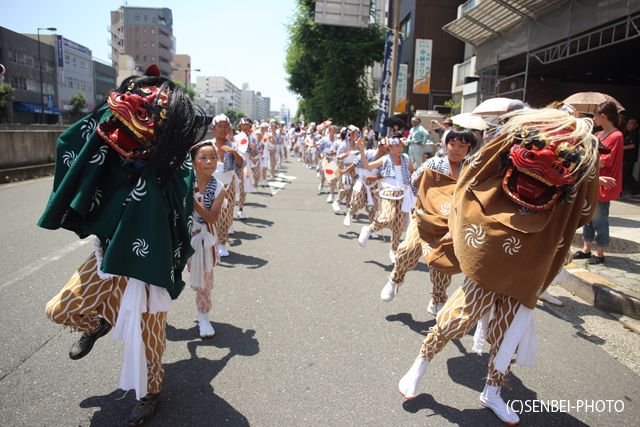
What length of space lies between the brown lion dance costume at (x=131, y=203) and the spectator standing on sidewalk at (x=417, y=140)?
10747 millimetres

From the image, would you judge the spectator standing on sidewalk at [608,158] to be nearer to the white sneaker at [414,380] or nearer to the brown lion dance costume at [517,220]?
the brown lion dance costume at [517,220]

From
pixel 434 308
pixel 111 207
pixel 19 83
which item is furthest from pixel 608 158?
pixel 19 83

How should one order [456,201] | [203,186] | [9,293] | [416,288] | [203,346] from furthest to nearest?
[416,288]
[9,293]
[203,186]
[203,346]
[456,201]

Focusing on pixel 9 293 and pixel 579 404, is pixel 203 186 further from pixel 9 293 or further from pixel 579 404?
pixel 579 404

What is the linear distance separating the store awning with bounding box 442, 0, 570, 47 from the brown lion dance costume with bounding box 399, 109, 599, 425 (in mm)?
10374

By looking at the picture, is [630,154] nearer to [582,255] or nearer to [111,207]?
[582,255]

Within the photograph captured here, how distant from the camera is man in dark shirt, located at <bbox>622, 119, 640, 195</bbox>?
30.3 feet

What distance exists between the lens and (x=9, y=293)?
3916 mm

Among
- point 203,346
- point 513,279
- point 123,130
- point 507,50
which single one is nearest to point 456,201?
point 513,279

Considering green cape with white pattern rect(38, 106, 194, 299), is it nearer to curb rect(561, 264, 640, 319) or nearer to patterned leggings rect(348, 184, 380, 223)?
curb rect(561, 264, 640, 319)

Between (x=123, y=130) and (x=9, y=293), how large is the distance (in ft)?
9.55

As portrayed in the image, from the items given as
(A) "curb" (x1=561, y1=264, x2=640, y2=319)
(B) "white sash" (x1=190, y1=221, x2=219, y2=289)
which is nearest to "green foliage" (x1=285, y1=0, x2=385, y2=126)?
(A) "curb" (x1=561, y1=264, x2=640, y2=319)

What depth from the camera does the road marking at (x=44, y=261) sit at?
4.30 meters

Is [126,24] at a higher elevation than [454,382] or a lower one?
→ higher
